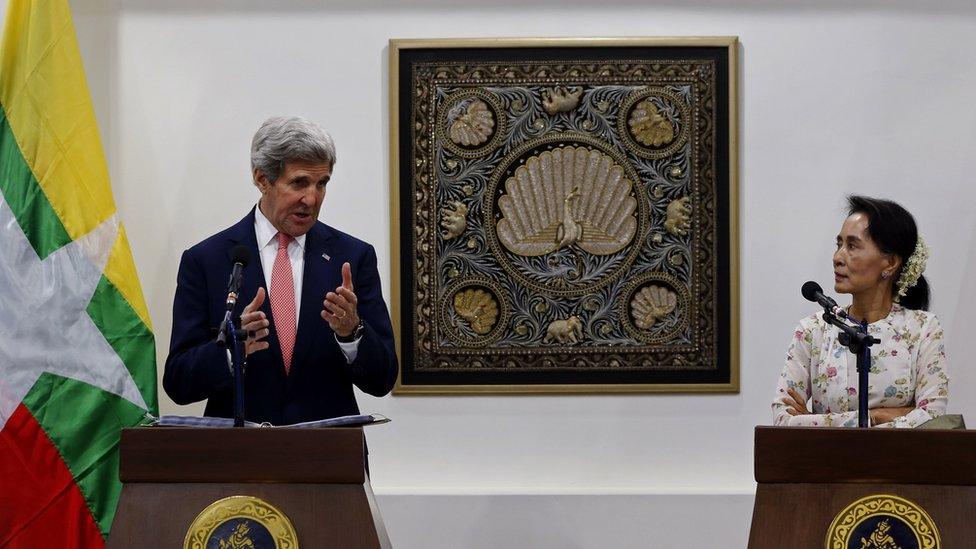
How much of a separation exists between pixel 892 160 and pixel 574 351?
1339 mm

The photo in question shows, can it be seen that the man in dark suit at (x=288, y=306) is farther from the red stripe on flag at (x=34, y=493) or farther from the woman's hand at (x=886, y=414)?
the woman's hand at (x=886, y=414)

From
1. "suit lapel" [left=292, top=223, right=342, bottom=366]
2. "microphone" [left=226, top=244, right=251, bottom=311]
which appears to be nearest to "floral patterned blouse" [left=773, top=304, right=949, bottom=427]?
"suit lapel" [left=292, top=223, right=342, bottom=366]

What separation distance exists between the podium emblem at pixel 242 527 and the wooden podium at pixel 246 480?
0.01m

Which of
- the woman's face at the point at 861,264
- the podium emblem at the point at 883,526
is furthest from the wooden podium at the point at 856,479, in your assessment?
the woman's face at the point at 861,264

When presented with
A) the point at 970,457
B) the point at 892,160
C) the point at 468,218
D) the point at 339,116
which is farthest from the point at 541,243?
the point at 970,457

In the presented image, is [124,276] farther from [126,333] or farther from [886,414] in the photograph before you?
[886,414]

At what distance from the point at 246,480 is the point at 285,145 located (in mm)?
888

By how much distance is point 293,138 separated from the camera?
266 cm

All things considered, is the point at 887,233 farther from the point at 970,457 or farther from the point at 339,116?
the point at 339,116

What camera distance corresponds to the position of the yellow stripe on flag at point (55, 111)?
3270 mm

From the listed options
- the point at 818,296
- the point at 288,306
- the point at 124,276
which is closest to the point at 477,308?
the point at 124,276

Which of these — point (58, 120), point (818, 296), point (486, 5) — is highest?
point (486, 5)

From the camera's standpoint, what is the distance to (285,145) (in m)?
2.66

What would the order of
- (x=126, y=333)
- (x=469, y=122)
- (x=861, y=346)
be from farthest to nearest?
(x=469, y=122) < (x=126, y=333) < (x=861, y=346)
